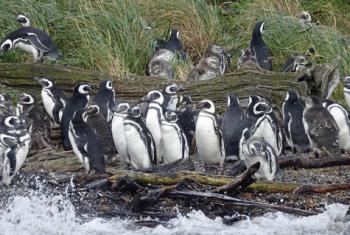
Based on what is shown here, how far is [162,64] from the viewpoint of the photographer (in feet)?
52.3

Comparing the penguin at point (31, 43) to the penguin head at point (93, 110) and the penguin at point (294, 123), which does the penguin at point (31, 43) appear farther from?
the penguin at point (294, 123)

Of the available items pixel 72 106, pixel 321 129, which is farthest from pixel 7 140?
pixel 321 129

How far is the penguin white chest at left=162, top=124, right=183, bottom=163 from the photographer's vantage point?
12.1 meters

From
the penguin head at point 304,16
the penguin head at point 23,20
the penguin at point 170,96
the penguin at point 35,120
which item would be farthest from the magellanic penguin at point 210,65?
the penguin at point 35,120

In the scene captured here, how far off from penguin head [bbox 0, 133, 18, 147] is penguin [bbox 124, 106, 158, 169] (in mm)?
1258

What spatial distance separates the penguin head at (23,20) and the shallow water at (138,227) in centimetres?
596

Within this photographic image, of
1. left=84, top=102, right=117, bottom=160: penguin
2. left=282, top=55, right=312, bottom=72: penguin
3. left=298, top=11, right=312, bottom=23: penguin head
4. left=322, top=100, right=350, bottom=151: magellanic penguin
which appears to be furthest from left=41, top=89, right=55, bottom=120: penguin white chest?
left=298, top=11, right=312, bottom=23: penguin head

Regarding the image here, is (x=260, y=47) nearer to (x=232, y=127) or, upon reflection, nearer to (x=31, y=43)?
(x=31, y=43)

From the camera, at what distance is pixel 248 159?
11.4 metres

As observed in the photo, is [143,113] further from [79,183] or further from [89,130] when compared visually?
[79,183]

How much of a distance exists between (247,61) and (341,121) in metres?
2.40

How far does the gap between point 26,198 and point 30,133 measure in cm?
199

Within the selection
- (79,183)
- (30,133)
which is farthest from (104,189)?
(30,133)

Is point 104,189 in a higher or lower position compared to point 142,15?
lower
